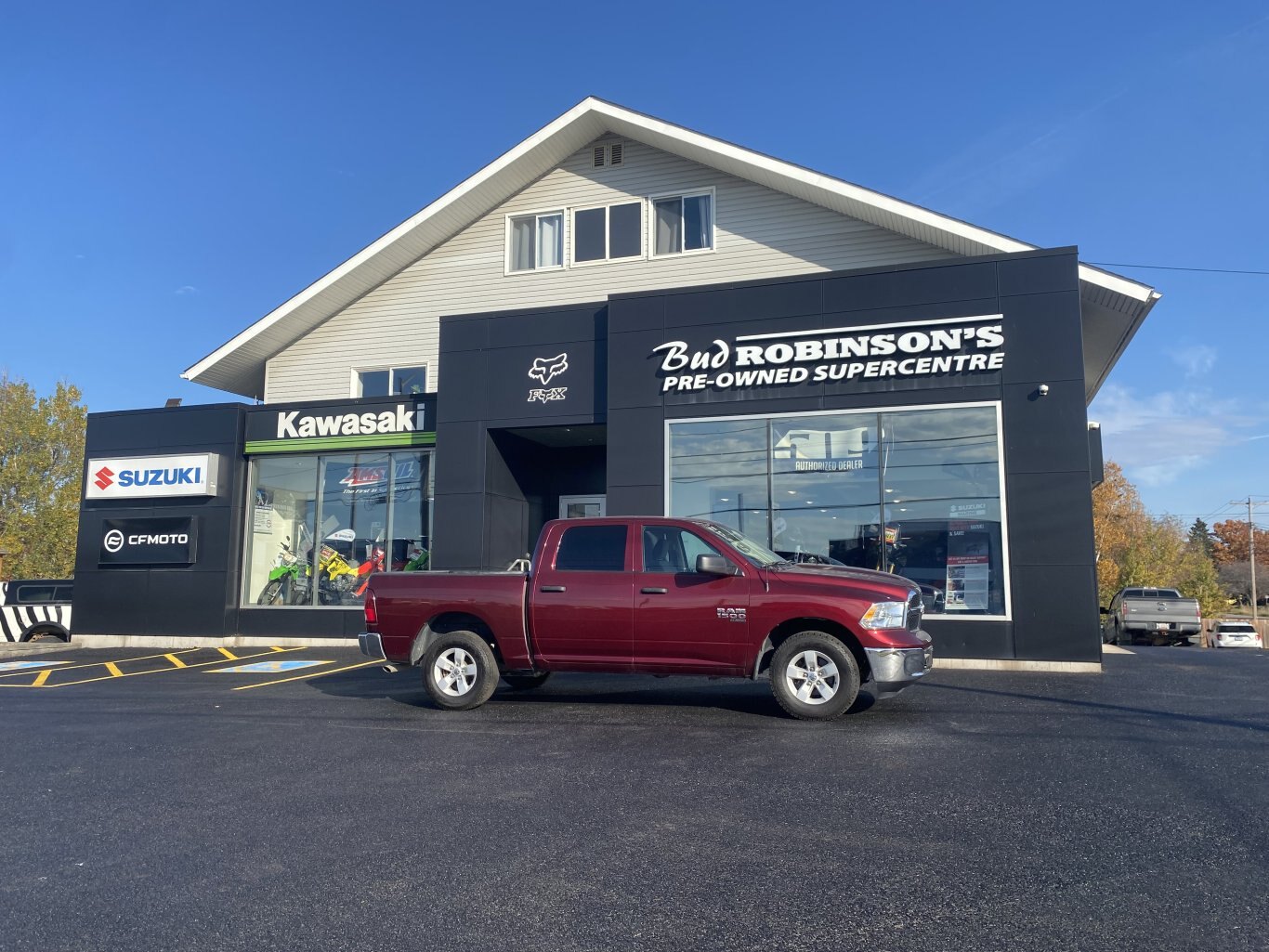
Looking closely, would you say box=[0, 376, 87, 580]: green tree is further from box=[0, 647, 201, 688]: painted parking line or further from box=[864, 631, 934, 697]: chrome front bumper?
box=[864, 631, 934, 697]: chrome front bumper

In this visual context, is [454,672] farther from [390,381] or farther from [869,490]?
[390,381]

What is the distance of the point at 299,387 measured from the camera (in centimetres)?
2064

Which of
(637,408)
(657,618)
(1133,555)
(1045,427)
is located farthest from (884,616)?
(1133,555)

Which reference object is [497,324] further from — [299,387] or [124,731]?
[124,731]

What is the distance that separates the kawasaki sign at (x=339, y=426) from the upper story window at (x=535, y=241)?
4.00 metres

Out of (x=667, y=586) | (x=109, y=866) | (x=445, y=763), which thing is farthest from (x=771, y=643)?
(x=109, y=866)

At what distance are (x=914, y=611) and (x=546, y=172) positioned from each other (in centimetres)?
1391

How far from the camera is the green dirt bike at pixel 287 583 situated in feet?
59.1

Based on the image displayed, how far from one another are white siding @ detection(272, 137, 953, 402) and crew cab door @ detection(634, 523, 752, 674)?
29.7 ft

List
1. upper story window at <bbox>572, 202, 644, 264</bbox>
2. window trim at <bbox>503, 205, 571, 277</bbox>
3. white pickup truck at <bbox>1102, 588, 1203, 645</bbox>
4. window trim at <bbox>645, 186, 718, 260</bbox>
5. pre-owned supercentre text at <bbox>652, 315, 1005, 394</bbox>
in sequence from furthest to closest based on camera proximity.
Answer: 1. white pickup truck at <bbox>1102, 588, 1203, 645</bbox>
2. window trim at <bbox>503, 205, 571, 277</bbox>
3. upper story window at <bbox>572, 202, 644, 264</bbox>
4. window trim at <bbox>645, 186, 718, 260</bbox>
5. pre-owned supercentre text at <bbox>652, 315, 1005, 394</bbox>

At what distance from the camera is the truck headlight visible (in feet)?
26.3

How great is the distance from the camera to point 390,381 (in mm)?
19953

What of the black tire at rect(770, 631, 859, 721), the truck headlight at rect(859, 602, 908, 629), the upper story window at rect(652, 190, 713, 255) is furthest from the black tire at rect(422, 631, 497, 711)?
the upper story window at rect(652, 190, 713, 255)

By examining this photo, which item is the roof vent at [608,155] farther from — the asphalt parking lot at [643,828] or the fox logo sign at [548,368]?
the asphalt parking lot at [643,828]
